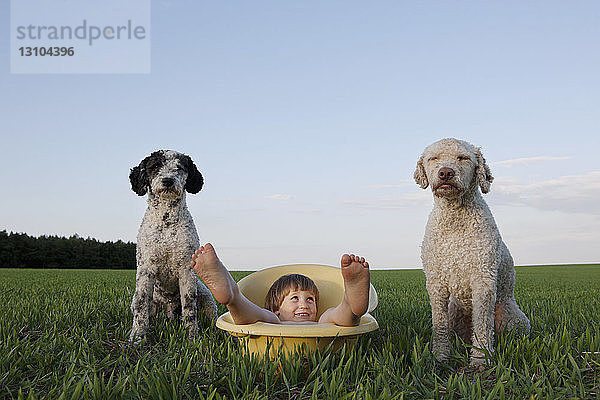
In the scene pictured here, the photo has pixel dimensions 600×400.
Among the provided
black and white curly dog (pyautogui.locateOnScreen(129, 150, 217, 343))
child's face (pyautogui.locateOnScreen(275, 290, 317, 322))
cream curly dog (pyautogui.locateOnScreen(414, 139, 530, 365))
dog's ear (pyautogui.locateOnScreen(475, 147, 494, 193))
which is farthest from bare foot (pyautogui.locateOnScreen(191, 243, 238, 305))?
dog's ear (pyautogui.locateOnScreen(475, 147, 494, 193))

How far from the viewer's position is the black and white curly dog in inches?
216

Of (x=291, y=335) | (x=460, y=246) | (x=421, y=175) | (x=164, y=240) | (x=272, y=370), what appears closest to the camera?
(x=272, y=370)

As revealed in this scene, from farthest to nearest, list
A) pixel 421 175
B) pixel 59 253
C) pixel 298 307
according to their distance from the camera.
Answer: pixel 59 253 → pixel 298 307 → pixel 421 175

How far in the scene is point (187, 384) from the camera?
341 centimetres

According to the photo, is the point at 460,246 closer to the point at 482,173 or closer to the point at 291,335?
the point at 482,173

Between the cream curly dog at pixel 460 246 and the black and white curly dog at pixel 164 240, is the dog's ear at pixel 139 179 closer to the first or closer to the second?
the black and white curly dog at pixel 164 240

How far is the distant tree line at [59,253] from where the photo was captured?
32938 millimetres

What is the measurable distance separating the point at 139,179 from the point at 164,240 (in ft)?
2.76

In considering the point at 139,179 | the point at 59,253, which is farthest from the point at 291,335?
the point at 59,253

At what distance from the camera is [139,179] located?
19.0 feet

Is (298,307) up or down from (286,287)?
down

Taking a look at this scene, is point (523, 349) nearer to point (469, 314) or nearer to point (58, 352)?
point (469, 314)

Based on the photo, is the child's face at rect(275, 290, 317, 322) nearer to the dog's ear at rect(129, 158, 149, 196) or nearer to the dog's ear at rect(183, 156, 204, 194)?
the dog's ear at rect(183, 156, 204, 194)

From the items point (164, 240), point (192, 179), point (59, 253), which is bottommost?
point (59, 253)
